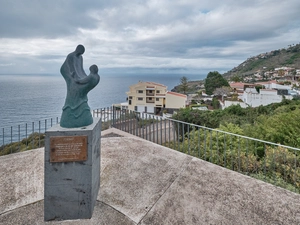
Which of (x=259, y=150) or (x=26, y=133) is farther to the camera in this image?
(x=259, y=150)

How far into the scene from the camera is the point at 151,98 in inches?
1254

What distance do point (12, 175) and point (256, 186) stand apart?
14.4ft

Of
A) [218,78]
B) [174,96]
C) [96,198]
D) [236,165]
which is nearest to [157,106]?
[174,96]

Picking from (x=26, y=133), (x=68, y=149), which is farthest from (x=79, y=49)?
(x=26, y=133)

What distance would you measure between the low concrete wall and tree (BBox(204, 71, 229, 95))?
141 ft

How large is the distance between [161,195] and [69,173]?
148 centimetres

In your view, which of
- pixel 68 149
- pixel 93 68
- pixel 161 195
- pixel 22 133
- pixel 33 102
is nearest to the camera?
pixel 68 149

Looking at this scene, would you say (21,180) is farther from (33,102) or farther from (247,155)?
(33,102)

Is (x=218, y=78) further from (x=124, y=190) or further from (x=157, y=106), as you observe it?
(x=124, y=190)

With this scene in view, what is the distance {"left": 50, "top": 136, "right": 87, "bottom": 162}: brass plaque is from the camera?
290cm

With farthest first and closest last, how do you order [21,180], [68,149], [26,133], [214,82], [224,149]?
[214,82] < [26,133] < [224,149] < [21,180] < [68,149]

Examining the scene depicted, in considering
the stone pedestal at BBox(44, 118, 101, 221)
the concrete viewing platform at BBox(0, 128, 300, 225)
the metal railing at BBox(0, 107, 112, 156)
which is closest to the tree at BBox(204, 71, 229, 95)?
the metal railing at BBox(0, 107, 112, 156)

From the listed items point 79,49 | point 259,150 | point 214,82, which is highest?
point 214,82

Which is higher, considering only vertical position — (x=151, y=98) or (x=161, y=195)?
(x=151, y=98)
